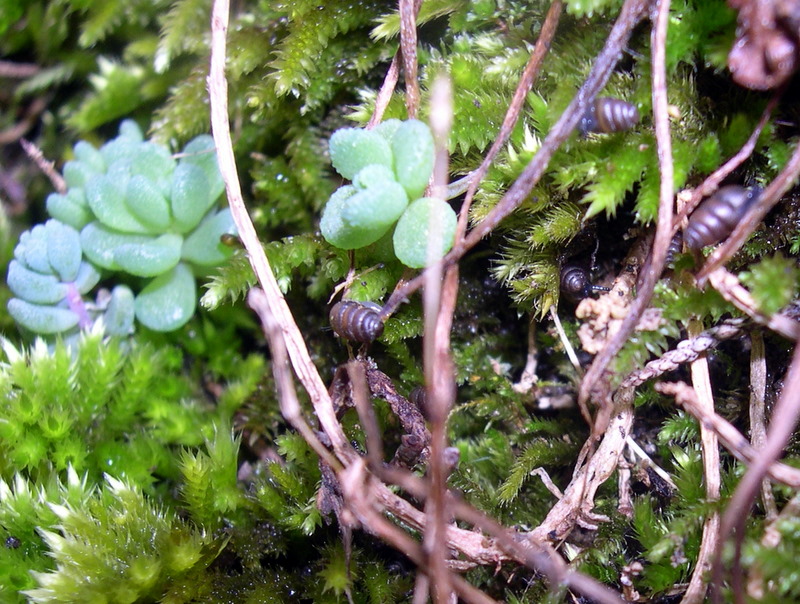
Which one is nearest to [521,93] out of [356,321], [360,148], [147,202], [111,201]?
[360,148]

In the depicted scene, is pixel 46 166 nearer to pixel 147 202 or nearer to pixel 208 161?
pixel 147 202

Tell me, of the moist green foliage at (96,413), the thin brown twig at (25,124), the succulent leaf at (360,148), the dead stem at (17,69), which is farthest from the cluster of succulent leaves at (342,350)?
the dead stem at (17,69)

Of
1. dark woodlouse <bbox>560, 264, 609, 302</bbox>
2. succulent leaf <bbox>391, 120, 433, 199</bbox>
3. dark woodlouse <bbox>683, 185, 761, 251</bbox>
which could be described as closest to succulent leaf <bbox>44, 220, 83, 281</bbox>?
succulent leaf <bbox>391, 120, 433, 199</bbox>

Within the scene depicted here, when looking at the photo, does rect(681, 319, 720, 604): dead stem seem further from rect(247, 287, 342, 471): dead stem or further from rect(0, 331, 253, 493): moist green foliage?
rect(0, 331, 253, 493): moist green foliage

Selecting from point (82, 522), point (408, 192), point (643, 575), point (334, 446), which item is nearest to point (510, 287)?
point (408, 192)

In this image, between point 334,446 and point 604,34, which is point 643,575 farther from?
point 604,34

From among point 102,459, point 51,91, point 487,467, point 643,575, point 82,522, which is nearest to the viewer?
point 643,575
